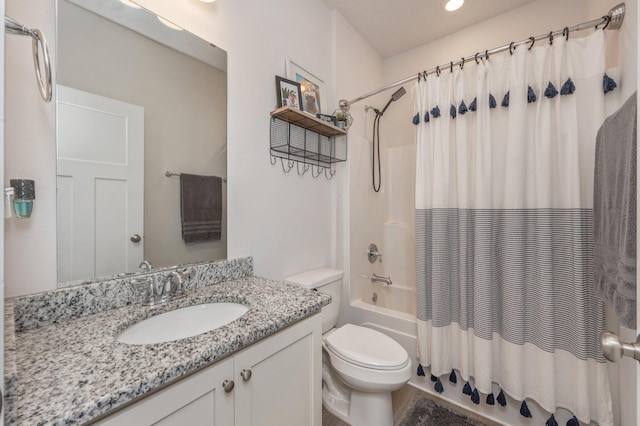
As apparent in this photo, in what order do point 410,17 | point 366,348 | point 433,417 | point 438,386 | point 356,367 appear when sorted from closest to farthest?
1. point 356,367
2. point 366,348
3. point 433,417
4. point 438,386
5. point 410,17

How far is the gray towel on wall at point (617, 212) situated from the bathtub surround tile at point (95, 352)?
0.92m

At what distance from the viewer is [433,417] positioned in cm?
152

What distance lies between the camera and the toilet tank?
1.55 m

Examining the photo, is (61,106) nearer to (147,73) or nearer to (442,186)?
(147,73)

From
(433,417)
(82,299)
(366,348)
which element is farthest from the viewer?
(433,417)

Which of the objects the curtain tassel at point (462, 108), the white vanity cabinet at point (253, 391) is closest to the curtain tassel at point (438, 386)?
the white vanity cabinet at point (253, 391)

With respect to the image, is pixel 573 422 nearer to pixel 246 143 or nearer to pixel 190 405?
pixel 190 405

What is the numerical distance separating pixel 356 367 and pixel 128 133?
1469 mm

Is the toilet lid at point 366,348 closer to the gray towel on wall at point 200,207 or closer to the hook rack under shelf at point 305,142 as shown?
the gray towel on wall at point 200,207

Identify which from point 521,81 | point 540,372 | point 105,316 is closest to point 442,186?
point 521,81

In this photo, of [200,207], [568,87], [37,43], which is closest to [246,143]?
[200,207]

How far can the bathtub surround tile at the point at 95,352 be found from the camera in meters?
0.47

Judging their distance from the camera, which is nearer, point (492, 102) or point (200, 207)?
point (200, 207)

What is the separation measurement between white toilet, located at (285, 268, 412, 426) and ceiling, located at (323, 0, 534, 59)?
6.43 feet
